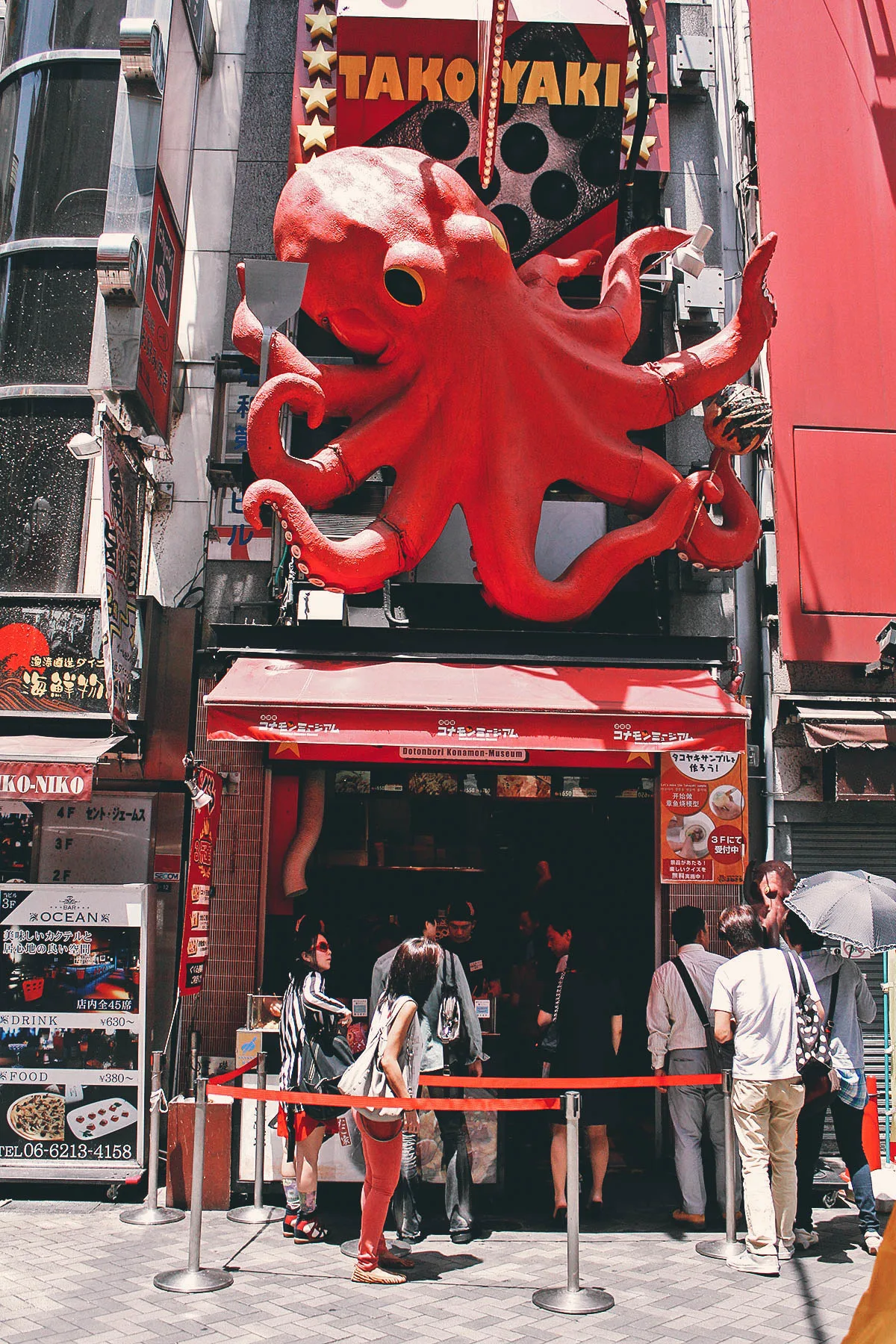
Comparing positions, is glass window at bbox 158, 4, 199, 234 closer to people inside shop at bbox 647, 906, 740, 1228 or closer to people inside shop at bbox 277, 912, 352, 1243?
people inside shop at bbox 277, 912, 352, 1243

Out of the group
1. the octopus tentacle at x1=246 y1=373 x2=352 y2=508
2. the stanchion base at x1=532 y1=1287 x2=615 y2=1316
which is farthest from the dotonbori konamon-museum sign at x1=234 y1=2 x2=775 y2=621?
the stanchion base at x1=532 y1=1287 x2=615 y2=1316

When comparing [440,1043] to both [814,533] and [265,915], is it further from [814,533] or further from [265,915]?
[814,533]

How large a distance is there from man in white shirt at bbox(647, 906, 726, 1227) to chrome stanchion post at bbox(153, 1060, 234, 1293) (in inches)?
127

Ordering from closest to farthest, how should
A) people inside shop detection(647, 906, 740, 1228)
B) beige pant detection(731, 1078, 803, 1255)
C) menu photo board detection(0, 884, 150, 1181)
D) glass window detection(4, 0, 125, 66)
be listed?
beige pant detection(731, 1078, 803, 1255) < people inside shop detection(647, 906, 740, 1228) < menu photo board detection(0, 884, 150, 1181) < glass window detection(4, 0, 125, 66)

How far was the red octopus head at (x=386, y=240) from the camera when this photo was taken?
8.59 m

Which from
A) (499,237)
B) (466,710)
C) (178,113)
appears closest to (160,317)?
(178,113)

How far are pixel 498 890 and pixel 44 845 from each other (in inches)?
171

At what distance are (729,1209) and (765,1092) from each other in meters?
0.94

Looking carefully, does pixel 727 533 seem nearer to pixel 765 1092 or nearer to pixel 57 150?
pixel 765 1092

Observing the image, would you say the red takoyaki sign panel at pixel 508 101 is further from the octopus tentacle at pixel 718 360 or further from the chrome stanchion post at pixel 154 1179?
the chrome stanchion post at pixel 154 1179

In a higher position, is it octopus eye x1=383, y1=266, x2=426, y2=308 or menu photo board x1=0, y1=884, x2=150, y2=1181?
octopus eye x1=383, y1=266, x2=426, y2=308

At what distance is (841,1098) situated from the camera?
7.30 m

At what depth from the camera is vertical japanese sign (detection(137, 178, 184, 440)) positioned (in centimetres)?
893

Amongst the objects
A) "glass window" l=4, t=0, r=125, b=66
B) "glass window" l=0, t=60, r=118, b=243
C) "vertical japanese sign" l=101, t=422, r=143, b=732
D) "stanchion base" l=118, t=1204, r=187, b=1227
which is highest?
"glass window" l=4, t=0, r=125, b=66
